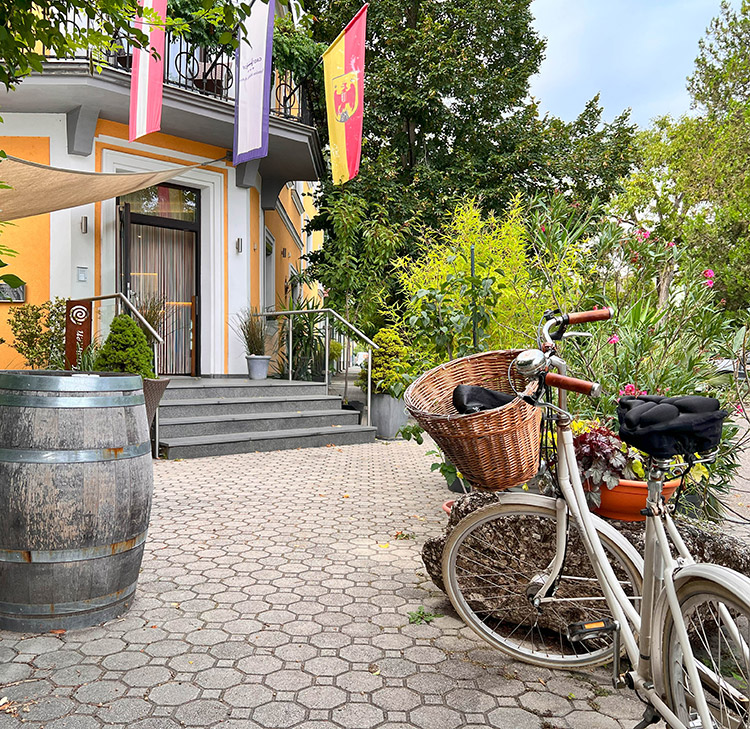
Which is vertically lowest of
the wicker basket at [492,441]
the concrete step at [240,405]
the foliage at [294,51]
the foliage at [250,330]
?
the concrete step at [240,405]

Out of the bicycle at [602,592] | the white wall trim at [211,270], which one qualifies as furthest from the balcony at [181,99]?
the bicycle at [602,592]

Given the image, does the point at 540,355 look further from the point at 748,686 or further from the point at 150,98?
the point at 150,98

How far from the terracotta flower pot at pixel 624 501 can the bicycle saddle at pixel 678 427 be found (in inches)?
33.0

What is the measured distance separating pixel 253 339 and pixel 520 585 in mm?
7203

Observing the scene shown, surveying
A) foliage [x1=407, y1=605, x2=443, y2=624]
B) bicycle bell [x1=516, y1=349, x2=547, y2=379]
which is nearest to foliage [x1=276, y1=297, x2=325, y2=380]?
Result: foliage [x1=407, y1=605, x2=443, y2=624]

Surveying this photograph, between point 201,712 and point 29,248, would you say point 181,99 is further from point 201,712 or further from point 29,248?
point 201,712

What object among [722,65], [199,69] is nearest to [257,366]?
[199,69]

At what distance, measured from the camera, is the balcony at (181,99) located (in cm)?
728

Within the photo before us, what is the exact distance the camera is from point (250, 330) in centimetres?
934

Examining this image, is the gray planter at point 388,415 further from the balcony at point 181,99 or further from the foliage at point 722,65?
the foliage at point 722,65

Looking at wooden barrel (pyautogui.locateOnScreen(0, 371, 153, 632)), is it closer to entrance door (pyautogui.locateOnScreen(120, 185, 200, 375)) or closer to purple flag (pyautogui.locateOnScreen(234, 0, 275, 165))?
purple flag (pyautogui.locateOnScreen(234, 0, 275, 165))

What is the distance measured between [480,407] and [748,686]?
1024mm

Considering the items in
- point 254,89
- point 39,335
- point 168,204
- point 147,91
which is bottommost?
point 39,335

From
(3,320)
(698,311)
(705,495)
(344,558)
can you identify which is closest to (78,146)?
(3,320)
